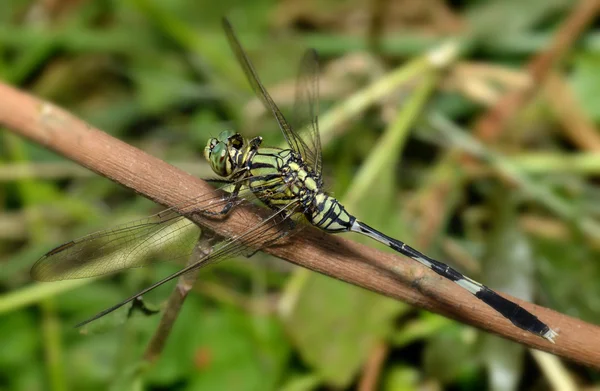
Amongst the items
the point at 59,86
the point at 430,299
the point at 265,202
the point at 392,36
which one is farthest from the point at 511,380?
the point at 59,86

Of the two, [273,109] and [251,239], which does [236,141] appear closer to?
[273,109]

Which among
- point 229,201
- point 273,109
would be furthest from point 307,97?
point 229,201

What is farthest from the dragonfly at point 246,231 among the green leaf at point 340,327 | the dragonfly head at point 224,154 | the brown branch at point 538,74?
the brown branch at point 538,74

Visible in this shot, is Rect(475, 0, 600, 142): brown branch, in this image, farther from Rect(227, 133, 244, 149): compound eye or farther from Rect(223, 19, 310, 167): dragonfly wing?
Rect(227, 133, 244, 149): compound eye

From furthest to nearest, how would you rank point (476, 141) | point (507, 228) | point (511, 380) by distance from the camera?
1. point (476, 141)
2. point (507, 228)
3. point (511, 380)

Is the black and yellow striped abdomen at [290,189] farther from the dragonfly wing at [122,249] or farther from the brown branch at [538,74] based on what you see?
the brown branch at [538,74]

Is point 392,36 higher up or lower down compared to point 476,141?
higher up

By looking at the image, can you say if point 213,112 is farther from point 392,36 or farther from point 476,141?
point 476,141

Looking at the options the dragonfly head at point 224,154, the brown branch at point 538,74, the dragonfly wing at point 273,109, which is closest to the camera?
the dragonfly head at point 224,154
